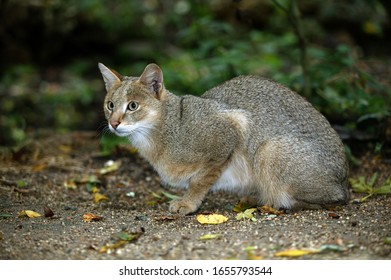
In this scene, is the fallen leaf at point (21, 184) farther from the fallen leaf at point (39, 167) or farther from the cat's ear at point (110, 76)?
the cat's ear at point (110, 76)

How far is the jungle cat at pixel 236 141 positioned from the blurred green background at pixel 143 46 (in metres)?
2.39

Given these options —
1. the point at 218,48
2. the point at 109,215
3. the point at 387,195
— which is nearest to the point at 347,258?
the point at 387,195

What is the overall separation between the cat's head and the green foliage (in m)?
2.34

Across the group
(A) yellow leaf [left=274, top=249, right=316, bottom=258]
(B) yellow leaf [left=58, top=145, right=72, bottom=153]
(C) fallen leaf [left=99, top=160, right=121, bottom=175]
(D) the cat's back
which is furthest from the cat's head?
(B) yellow leaf [left=58, top=145, right=72, bottom=153]

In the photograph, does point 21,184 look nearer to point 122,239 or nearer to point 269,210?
point 122,239

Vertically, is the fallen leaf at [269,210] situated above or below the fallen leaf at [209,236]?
below

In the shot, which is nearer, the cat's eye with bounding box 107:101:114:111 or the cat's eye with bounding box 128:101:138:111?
the cat's eye with bounding box 128:101:138:111

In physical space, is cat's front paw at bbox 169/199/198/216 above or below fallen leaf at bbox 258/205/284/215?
below

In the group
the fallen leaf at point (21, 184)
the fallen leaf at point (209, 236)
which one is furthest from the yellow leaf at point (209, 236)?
the fallen leaf at point (21, 184)

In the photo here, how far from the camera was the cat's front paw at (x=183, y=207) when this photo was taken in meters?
6.08

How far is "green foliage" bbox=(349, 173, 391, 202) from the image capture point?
633 cm

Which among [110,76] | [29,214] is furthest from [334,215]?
[29,214]

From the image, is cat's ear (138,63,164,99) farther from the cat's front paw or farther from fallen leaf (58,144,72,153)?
fallen leaf (58,144,72,153)

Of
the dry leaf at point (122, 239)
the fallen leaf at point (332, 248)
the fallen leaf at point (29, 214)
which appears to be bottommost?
the fallen leaf at point (29, 214)
